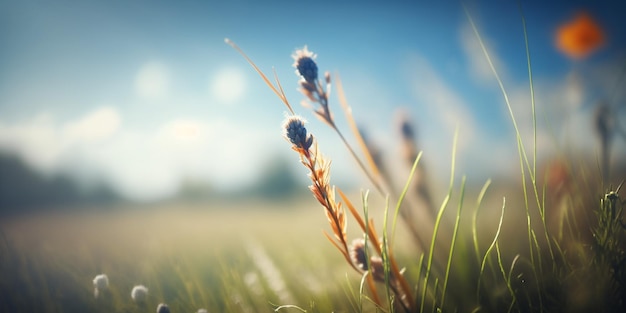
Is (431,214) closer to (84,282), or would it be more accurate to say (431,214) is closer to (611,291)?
(611,291)

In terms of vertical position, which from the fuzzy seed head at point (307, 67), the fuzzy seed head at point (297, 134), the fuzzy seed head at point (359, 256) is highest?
the fuzzy seed head at point (307, 67)

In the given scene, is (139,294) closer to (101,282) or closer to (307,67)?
(101,282)

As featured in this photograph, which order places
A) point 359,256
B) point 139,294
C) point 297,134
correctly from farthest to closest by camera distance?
point 139,294 < point 359,256 < point 297,134

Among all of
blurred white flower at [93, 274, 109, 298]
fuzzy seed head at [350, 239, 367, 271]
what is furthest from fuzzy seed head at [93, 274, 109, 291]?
fuzzy seed head at [350, 239, 367, 271]

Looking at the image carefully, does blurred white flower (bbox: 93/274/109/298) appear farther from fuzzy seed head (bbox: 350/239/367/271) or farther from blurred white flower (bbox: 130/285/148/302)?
fuzzy seed head (bbox: 350/239/367/271)

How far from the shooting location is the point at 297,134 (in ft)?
2.02

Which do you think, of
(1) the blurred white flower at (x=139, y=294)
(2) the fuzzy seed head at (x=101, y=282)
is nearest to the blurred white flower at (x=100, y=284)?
(2) the fuzzy seed head at (x=101, y=282)

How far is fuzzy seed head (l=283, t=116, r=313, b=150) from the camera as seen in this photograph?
0.62 meters

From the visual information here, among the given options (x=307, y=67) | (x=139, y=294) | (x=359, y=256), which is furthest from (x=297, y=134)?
(x=139, y=294)

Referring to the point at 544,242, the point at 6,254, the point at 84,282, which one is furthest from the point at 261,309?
the point at 544,242

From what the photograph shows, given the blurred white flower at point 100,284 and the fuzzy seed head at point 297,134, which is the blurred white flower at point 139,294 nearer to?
the blurred white flower at point 100,284

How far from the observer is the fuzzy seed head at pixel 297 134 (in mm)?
618

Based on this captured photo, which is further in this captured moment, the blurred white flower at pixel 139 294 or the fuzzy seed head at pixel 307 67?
the blurred white flower at pixel 139 294

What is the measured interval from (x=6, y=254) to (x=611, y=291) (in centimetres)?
166
